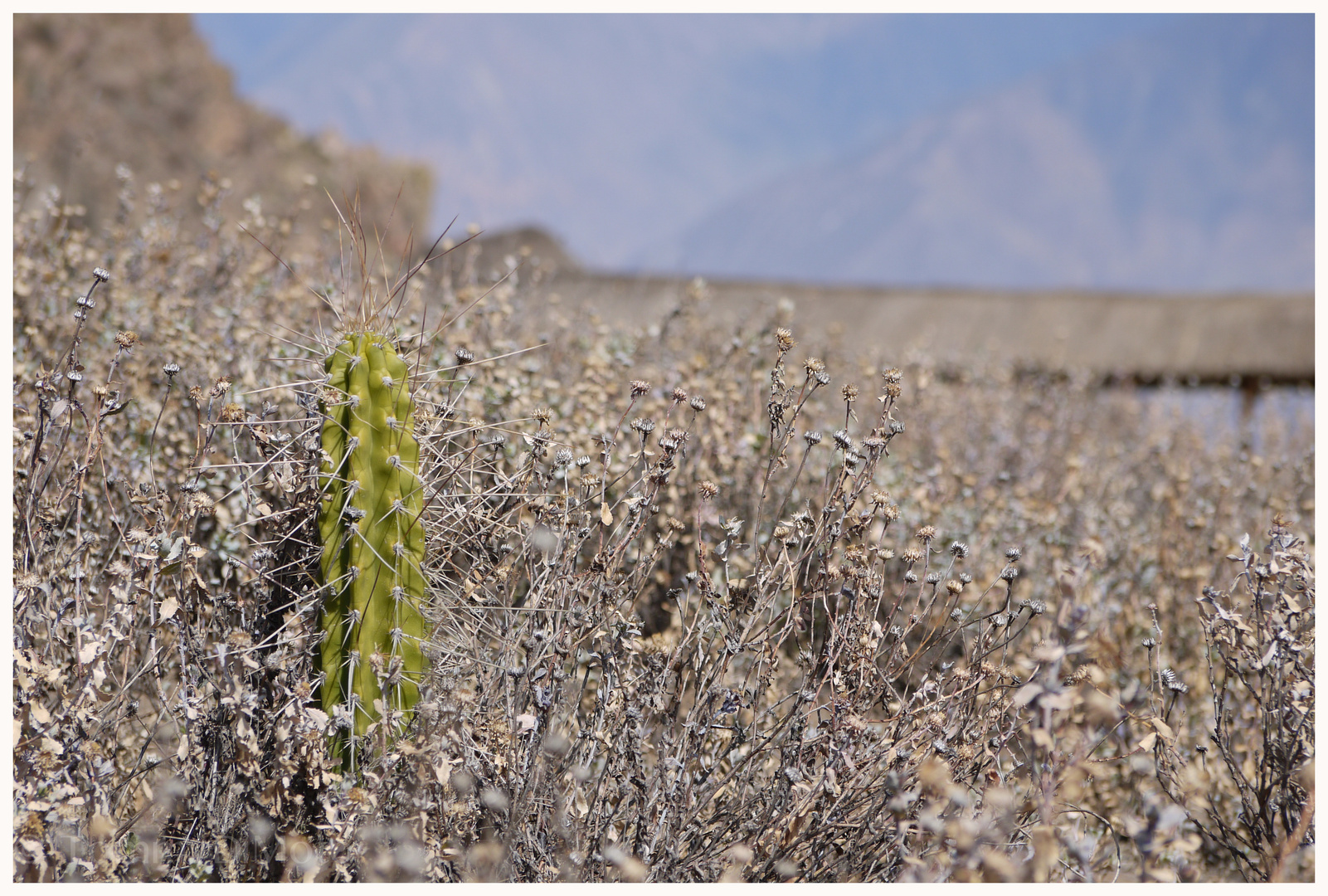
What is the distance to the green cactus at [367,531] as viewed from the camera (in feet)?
7.24

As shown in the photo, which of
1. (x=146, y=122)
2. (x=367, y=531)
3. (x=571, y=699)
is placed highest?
(x=146, y=122)

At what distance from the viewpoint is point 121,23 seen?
1706cm

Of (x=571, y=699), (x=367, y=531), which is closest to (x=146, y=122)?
(x=367, y=531)

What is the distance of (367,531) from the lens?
7.27ft

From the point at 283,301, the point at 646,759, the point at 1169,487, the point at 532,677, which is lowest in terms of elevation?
the point at 646,759

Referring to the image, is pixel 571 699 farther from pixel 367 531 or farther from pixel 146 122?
pixel 146 122

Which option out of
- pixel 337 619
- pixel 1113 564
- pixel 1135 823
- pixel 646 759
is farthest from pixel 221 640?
pixel 1113 564

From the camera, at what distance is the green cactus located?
2.21m

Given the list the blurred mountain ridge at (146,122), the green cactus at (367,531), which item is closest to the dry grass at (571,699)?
the green cactus at (367,531)

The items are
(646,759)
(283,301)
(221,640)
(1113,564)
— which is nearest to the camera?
(221,640)

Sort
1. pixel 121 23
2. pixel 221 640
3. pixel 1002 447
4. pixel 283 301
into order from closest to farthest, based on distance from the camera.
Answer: pixel 221 640 → pixel 283 301 → pixel 1002 447 → pixel 121 23

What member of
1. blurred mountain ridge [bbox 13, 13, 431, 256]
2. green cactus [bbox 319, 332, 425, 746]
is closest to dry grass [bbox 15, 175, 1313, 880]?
green cactus [bbox 319, 332, 425, 746]

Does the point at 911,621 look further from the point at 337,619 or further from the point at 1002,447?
the point at 1002,447

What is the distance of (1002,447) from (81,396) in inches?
163
